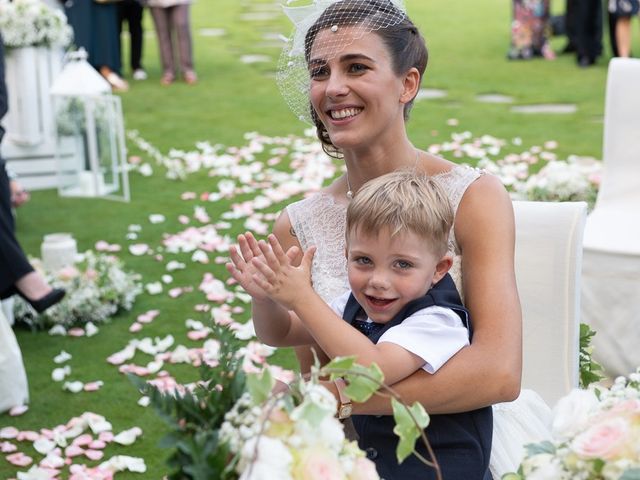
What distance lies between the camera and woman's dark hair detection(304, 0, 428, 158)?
9.03ft

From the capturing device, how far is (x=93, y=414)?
4.65 m

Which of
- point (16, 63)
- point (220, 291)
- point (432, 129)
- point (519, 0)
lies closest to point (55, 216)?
point (16, 63)

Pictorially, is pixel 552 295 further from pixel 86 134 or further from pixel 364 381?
pixel 86 134

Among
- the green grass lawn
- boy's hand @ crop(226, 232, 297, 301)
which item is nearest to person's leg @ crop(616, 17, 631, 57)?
the green grass lawn

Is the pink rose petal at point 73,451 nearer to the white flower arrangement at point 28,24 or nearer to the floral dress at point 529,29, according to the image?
the white flower arrangement at point 28,24

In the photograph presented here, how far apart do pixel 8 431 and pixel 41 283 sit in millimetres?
1083

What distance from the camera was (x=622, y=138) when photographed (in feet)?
17.5

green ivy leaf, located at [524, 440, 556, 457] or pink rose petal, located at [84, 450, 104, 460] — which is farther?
pink rose petal, located at [84, 450, 104, 460]

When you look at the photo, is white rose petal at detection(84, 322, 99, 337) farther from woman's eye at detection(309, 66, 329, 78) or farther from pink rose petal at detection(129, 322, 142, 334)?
woman's eye at detection(309, 66, 329, 78)

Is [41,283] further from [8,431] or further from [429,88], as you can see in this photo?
[429,88]

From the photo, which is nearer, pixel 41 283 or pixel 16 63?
pixel 41 283

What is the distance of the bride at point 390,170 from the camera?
2.41 m

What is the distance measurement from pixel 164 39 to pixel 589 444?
38.3 ft

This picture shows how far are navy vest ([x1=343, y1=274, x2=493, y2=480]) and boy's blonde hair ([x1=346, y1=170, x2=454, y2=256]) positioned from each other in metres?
0.12
